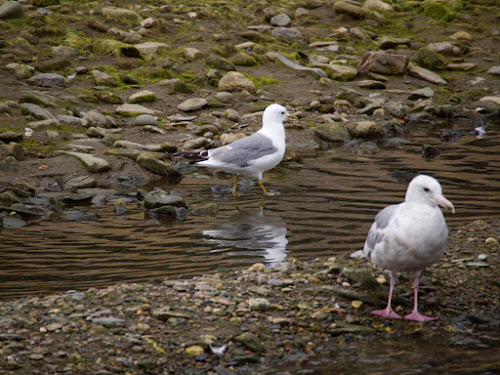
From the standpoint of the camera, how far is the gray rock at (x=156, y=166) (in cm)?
1133

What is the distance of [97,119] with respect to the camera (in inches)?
513

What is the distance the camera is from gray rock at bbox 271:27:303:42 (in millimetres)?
18344

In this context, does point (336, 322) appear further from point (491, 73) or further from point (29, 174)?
point (491, 73)

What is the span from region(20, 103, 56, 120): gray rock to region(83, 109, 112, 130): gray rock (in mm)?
654

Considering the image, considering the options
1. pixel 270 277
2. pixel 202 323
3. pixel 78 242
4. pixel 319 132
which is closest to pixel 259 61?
pixel 319 132

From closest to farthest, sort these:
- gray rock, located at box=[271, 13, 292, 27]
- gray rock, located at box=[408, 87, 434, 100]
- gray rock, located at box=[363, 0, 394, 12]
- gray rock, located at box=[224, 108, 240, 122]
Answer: gray rock, located at box=[224, 108, 240, 122]
gray rock, located at box=[408, 87, 434, 100]
gray rock, located at box=[271, 13, 292, 27]
gray rock, located at box=[363, 0, 394, 12]

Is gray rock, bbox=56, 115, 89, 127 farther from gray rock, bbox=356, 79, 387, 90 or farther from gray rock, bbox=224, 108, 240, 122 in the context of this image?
gray rock, bbox=356, 79, 387, 90

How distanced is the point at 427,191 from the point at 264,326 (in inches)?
70.0

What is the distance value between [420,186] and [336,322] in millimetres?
1380

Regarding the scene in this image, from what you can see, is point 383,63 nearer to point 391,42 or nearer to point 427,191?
point 391,42

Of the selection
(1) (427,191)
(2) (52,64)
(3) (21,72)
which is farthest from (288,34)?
(1) (427,191)

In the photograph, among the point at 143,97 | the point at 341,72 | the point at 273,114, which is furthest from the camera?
the point at 341,72

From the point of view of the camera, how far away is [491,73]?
17.0 meters

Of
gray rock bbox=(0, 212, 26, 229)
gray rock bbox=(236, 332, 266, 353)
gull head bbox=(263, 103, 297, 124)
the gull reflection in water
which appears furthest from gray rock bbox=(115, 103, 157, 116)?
gray rock bbox=(236, 332, 266, 353)
